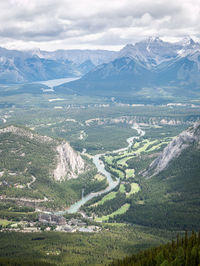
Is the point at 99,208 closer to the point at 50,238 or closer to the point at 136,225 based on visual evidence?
the point at 136,225

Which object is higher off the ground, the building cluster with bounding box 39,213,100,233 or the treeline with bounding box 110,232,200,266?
the treeline with bounding box 110,232,200,266

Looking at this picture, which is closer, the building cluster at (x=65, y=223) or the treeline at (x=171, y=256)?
the treeline at (x=171, y=256)

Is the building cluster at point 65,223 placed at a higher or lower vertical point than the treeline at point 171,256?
lower

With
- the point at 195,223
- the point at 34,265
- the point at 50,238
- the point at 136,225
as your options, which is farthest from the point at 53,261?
the point at 195,223

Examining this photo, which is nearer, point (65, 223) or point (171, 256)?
point (171, 256)

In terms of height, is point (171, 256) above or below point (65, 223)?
above

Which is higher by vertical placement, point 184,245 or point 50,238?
point 184,245

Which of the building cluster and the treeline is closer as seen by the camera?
the treeline

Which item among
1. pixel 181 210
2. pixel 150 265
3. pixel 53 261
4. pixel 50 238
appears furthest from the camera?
pixel 181 210
